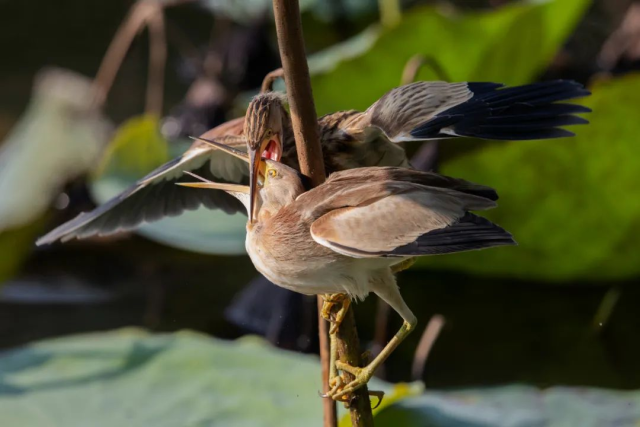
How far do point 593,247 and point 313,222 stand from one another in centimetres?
108

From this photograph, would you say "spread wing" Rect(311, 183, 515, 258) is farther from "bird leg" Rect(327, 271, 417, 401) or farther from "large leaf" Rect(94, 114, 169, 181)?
"large leaf" Rect(94, 114, 169, 181)


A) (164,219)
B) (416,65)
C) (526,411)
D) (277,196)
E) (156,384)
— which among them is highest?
(416,65)

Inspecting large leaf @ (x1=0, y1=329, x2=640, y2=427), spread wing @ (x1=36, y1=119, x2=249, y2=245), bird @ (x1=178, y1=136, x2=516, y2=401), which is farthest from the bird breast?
large leaf @ (x1=0, y1=329, x2=640, y2=427)

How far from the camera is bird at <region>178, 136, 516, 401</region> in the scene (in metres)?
0.63

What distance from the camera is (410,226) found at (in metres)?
0.65

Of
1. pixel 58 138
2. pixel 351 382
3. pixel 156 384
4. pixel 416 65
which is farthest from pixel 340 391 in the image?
pixel 58 138

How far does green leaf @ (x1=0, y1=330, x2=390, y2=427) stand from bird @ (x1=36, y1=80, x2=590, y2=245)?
31 centimetres

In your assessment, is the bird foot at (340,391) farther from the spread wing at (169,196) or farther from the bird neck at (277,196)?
the spread wing at (169,196)

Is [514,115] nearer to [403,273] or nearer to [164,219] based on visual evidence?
[164,219]

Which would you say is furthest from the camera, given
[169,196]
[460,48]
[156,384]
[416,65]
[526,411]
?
[460,48]

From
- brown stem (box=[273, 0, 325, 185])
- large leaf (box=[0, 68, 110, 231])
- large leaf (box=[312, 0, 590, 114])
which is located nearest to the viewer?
brown stem (box=[273, 0, 325, 185])

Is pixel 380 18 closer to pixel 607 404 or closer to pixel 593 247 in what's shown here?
pixel 593 247

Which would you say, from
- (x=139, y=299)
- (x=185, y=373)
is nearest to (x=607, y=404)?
Answer: (x=185, y=373)

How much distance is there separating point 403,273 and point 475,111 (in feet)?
3.51
